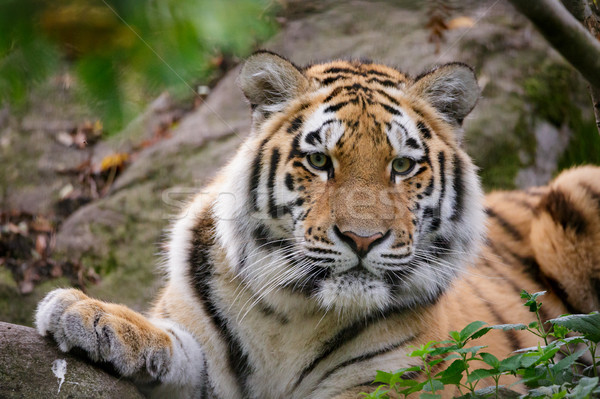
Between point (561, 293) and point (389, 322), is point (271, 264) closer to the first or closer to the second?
point (389, 322)

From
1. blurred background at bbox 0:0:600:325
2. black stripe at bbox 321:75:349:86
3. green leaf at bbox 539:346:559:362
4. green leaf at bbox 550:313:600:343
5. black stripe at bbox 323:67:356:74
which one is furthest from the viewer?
blurred background at bbox 0:0:600:325

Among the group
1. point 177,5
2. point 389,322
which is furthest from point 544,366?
point 177,5

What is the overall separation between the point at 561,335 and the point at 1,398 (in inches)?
84.0

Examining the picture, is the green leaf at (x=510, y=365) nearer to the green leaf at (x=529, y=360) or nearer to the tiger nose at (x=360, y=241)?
the green leaf at (x=529, y=360)

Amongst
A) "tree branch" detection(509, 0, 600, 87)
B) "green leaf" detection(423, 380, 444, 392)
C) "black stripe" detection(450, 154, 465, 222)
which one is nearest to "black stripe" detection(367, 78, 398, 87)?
"black stripe" detection(450, 154, 465, 222)

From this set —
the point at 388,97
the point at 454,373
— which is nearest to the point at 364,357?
the point at 454,373

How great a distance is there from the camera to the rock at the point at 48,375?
2.53 meters

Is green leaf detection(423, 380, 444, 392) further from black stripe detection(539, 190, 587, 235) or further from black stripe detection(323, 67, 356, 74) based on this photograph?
black stripe detection(539, 190, 587, 235)

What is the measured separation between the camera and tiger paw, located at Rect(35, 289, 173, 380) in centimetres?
255

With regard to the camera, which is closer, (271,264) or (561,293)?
(271,264)

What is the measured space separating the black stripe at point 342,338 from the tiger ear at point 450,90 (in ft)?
3.70

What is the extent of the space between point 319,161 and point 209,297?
89 centimetres

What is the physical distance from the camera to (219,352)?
311cm

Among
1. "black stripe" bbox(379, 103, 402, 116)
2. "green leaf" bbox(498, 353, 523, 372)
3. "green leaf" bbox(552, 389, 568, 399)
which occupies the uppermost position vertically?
"black stripe" bbox(379, 103, 402, 116)
